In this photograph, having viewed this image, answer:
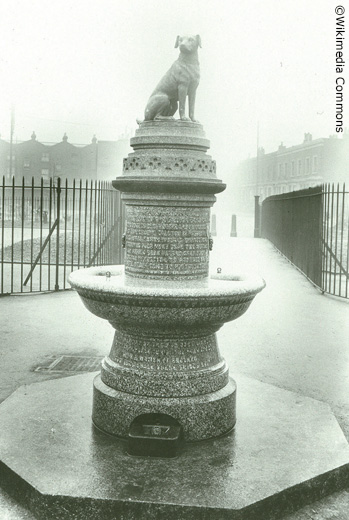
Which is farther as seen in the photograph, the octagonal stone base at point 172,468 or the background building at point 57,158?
the background building at point 57,158

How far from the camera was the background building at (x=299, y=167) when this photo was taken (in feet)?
→ 192

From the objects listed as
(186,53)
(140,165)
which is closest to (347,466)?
(140,165)

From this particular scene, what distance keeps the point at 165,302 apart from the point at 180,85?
1.99m

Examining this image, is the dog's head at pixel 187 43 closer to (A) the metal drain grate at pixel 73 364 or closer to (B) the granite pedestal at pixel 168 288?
(B) the granite pedestal at pixel 168 288

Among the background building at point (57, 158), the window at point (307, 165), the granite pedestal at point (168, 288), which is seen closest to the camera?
the granite pedestal at point (168, 288)

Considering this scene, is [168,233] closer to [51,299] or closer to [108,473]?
[108,473]

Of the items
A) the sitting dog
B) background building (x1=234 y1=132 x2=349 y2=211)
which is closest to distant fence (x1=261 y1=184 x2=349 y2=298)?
the sitting dog

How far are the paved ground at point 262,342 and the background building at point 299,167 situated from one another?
38.6 m

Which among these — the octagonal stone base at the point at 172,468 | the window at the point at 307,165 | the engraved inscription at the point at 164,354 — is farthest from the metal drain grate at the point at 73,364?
the window at the point at 307,165

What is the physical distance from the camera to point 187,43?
4.96 metres

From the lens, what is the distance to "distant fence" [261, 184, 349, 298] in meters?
12.7

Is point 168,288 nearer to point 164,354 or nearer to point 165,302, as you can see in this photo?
point 165,302

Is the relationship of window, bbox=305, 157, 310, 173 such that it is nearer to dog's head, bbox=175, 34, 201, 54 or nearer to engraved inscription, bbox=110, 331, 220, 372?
dog's head, bbox=175, 34, 201, 54

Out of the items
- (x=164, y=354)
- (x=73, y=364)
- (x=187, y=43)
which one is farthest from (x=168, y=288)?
(x=73, y=364)
